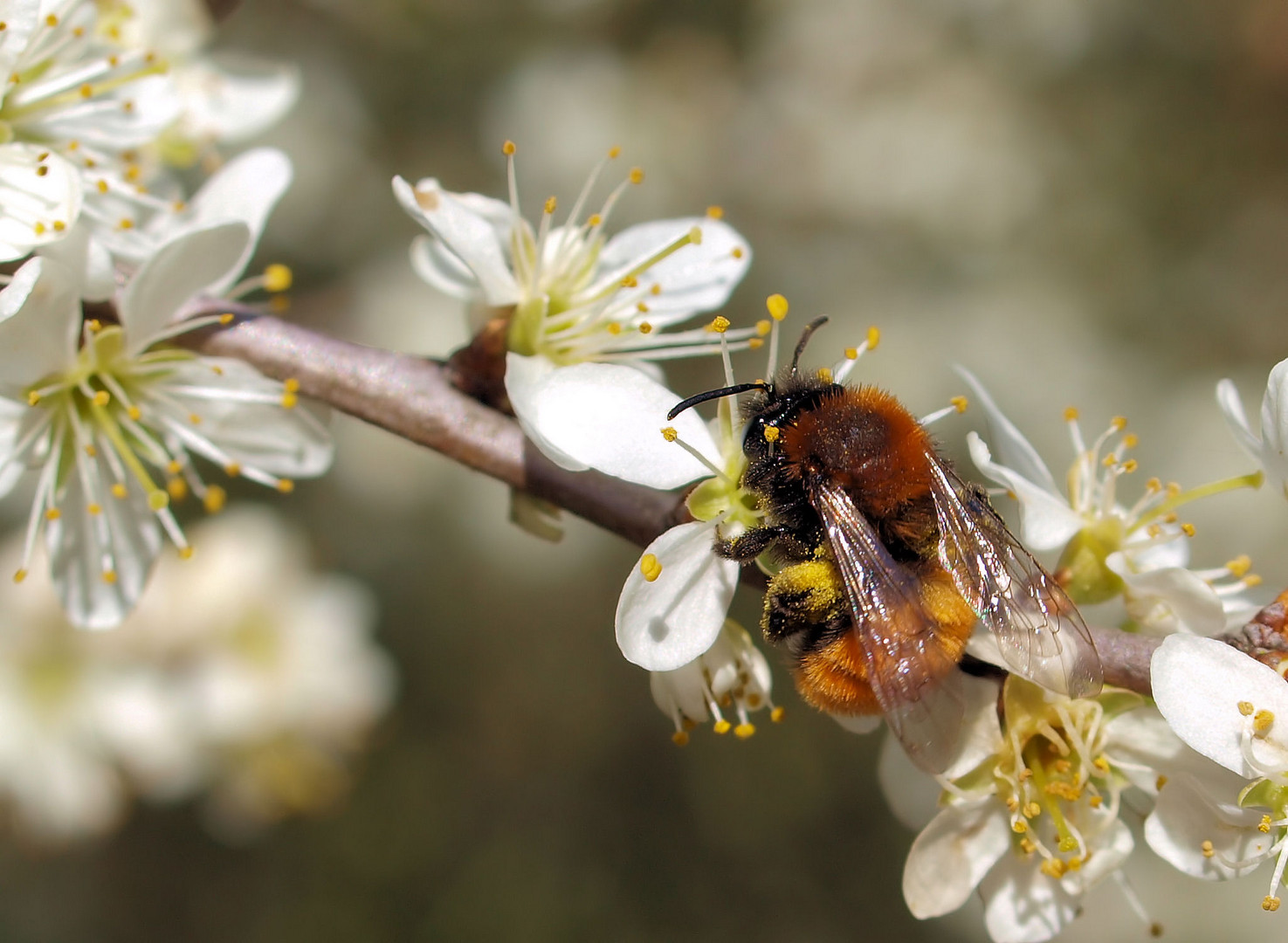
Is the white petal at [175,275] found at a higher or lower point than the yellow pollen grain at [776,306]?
lower

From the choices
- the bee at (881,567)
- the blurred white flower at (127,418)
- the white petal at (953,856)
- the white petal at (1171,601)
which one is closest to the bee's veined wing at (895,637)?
the bee at (881,567)

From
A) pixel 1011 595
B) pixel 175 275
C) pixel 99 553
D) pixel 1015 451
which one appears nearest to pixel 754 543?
pixel 1011 595

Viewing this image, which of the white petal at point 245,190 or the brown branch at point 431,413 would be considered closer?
the brown branch at point 431,413

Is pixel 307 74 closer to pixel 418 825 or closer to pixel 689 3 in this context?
pixel 689 3

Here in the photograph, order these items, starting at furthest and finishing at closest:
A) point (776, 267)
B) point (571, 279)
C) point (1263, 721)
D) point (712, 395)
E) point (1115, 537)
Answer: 1. point (776, 267)
2. point (571, 279)
3. point (1115, 537)
4. point (712, 395)
5. point (1263, 721)

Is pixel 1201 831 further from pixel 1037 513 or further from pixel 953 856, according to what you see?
pixel 1037 513

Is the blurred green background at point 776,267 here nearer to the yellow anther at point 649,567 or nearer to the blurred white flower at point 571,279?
the blurred white flower at point 571,279
